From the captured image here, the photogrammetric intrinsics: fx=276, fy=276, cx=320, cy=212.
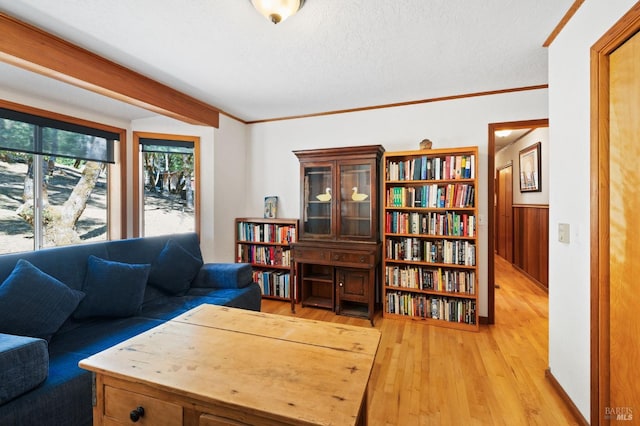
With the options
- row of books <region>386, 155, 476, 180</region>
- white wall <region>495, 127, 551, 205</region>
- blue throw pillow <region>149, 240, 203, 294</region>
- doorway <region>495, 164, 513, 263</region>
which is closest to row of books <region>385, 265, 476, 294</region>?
row of books <region>386, 155, 476, 180</region>

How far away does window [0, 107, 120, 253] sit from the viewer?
258 centimetres

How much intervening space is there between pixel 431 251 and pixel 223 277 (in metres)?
2.15

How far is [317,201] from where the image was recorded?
3.37 m

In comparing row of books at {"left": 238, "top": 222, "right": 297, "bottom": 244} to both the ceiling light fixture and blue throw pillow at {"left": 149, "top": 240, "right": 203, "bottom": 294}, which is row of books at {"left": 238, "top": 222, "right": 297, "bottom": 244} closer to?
blue throw pillow at {"left": 149, "top": 240, "right": 203, "bottom": 294}

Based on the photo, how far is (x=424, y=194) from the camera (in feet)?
9.64

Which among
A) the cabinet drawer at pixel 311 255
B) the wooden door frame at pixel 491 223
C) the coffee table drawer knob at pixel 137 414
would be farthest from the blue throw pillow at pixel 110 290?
the wooden door frame at pixel 491 223

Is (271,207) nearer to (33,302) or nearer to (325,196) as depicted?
(325,196)

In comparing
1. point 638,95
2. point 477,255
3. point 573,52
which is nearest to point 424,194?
point 477,255

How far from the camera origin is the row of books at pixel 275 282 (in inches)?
139

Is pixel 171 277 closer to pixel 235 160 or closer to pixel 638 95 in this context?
pixel 235 160

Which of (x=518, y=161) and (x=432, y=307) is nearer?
(x=432, y=307)

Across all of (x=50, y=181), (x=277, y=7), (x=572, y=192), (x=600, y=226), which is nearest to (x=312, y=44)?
(x=277, y=7)

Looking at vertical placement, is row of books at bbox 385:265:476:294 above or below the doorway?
below

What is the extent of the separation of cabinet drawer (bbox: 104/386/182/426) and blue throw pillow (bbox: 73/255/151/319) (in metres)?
1.18
